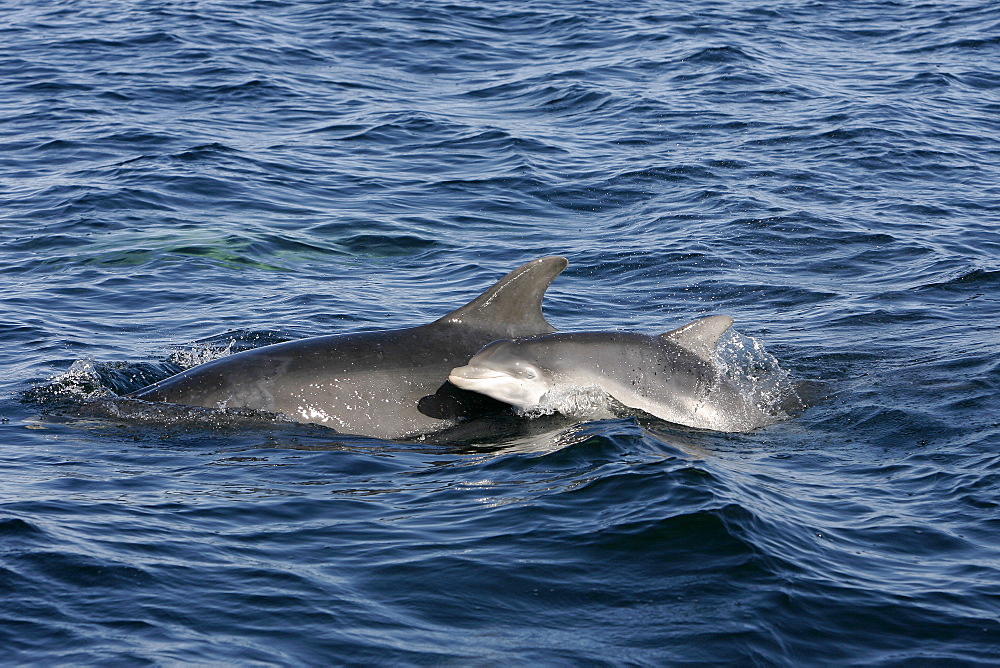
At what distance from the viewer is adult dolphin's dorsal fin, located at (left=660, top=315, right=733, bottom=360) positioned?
10.3 meters

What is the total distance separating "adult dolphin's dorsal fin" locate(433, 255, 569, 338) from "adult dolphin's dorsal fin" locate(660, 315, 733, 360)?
3.59ft

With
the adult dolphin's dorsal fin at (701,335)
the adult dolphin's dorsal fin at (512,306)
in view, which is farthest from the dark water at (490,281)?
the adult dolphin's dorsal fin at (512,306)

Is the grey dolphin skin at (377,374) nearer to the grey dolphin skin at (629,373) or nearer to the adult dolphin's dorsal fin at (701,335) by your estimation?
the grey dolphin skin at (629,373)

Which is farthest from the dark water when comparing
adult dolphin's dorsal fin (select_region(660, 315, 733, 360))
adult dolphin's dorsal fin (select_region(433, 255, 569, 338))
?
adult dolphin's dorsal fin (select_region(433, 255, 569, 338))

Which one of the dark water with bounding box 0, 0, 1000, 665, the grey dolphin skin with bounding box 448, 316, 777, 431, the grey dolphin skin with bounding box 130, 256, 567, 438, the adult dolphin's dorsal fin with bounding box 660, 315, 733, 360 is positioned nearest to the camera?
the dark water with bounding box 0, 0, 1000, 665

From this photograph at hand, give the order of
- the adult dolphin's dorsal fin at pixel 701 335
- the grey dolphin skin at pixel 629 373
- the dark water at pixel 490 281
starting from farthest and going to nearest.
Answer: the adult dolphin's dorsal fin at pixel 701 335
the grey dolphin skin at pixel 629 373
the dark water at pixel 490 281

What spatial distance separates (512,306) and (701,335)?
1589 mm

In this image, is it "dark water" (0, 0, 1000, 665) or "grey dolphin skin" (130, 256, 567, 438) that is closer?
"dark water" (0, 0, 1000, 665)

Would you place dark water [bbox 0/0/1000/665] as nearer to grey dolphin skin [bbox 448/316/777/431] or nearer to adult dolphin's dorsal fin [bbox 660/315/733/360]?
grey dolphin skin [bbox 448/316/777/431]

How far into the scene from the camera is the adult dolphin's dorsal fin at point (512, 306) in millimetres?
10289

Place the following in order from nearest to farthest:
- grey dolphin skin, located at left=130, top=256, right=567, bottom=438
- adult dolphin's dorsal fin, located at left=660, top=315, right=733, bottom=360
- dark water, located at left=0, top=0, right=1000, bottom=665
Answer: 1. dark water, located at left=0, top=0, right=1000, bottom=665
2. grey dolphin skin, located at left=130, top=256, right=567, bottom=438
3. adult dolphin's dorsal fin, located at left=660, top=315, right=733, bottom=360

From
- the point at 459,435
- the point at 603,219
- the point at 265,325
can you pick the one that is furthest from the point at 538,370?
the point at 603,219

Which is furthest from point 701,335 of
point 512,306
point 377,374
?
point 377,374

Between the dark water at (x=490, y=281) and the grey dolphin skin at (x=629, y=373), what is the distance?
26 centimetres
